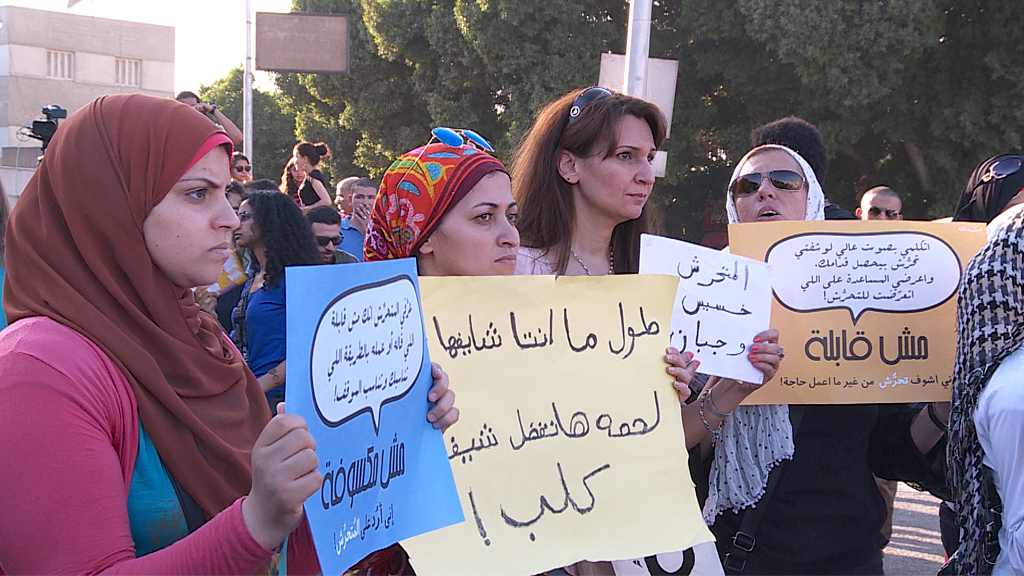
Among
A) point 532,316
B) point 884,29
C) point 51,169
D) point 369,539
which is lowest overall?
point 369,539

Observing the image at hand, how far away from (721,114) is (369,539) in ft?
63.7

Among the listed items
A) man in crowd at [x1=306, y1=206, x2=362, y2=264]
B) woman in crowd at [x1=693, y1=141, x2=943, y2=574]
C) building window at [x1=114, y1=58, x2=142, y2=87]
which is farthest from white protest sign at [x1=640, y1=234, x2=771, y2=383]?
building window at [x1=114, y1=58, x2=142, y2=87]

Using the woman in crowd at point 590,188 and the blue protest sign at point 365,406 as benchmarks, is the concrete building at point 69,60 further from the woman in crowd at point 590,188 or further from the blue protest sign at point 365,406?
the blue protest sign at point 365,406

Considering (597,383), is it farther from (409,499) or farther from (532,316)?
(409,499)

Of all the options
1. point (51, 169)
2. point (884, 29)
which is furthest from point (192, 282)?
point (884, 29)

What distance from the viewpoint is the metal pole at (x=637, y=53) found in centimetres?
772

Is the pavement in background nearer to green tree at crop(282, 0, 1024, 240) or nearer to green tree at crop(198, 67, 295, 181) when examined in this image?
green tree at crop(282, 0, 1024, 240)

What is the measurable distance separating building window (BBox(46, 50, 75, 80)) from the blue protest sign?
172 ft

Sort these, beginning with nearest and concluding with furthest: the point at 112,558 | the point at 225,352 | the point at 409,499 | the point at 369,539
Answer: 1. the point at 112,558
2. the point at 369,539
3. the point at 409,499
4. the point at 225,352

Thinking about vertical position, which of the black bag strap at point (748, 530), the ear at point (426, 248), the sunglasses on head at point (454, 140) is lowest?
the black bag strap at point (748, 530)

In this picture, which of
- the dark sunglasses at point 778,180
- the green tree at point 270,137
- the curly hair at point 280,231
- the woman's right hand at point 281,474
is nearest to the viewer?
the woman's right hand at point 281,474

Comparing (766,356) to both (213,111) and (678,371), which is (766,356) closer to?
(678,371)

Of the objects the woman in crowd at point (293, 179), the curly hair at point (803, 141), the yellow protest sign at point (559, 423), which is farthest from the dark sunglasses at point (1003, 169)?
the woman in crowd at point (293, 179)

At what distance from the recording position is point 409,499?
1570mm
